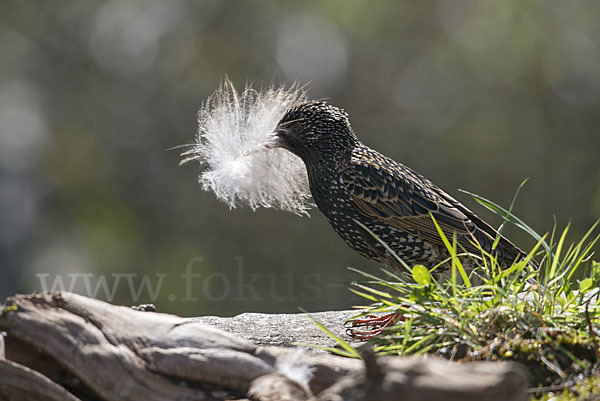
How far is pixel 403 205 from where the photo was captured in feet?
15.8

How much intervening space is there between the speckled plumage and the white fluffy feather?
0.60 ft

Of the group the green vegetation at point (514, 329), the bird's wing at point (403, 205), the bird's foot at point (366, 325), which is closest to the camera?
the green vegetation at point (514, 329)

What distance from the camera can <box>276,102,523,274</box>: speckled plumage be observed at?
4.76m

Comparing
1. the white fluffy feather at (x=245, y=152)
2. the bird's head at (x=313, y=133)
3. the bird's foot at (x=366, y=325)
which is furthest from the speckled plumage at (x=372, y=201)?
the bird's foot at (x=366, y=325)

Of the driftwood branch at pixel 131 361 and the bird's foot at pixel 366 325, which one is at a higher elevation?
the driftwood branch at pixel 131 361

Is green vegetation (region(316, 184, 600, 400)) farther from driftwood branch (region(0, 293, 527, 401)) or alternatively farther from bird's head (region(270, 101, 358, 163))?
bird's head (region(270, 101, 358, 163))

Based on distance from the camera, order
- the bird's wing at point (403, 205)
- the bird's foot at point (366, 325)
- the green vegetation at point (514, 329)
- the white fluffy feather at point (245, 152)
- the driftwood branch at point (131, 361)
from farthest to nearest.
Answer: the white fluffy feather at point (245, 152) < the bird's wing at point (403, 205) < the bird's foot at point (366, 325) < the green vegetation at point (514, 329) < the driftwood branch at point (131, 361)

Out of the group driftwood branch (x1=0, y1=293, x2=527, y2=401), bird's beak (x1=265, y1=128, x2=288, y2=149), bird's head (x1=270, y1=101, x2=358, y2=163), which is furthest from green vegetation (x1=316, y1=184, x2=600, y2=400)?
bird's beak (x1=265, y1=128, x2=288, y2=149)

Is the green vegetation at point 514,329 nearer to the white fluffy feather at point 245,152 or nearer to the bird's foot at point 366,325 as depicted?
the bird's foot at point 366,325

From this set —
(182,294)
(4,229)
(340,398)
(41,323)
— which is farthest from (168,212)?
(340,398)

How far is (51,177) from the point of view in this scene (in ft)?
37.0

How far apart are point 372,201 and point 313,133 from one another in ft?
2.10

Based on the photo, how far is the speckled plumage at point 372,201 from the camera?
15.6ft

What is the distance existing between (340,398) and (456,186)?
948 centimetres
